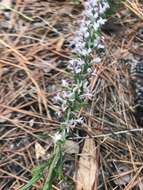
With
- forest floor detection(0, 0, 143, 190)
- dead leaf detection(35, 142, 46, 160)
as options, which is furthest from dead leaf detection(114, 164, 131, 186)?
dead leaf detection(35, 142, 46, 160)

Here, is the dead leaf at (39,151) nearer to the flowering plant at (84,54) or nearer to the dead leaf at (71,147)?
the dead leaf at (71,147)

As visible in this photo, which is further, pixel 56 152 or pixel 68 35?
pixel 68 35

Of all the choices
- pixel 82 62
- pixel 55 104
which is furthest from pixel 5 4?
pixel 82 62

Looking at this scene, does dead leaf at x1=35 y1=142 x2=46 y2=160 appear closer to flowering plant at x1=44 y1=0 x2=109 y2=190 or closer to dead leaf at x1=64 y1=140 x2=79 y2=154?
dead leaf at x1=64 y1=140 x2=79 y2=154

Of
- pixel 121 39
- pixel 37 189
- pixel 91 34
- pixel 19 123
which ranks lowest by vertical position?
pixel 37 189

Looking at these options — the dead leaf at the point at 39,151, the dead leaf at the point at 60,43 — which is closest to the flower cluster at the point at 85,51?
the dead leaf at the point at 39,151

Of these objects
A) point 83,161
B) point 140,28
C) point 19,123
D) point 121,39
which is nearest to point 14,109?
point 19,123

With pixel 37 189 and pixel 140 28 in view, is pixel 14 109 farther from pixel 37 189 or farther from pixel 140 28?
pixel 140 28

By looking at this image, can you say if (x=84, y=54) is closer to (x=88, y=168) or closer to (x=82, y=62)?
(x=82, y=62)
